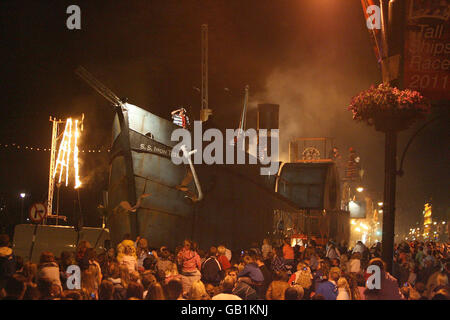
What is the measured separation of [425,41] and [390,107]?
Answer: 4.58 ft

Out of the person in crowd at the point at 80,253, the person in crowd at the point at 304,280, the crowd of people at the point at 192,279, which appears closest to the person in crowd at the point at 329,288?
the crowd of people at the point at 192,279

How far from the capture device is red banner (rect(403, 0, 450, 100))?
9.92m

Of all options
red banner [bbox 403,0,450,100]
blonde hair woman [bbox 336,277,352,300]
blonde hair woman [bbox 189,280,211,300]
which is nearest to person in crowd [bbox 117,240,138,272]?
blonde hair woman [bbox 189,280,211,300]

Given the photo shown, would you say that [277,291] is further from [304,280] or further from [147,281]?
[304,280]

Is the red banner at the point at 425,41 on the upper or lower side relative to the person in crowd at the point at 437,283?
upper

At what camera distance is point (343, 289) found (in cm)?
816

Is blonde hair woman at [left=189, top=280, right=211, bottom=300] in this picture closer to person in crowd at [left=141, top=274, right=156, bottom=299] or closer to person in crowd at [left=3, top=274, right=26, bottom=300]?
person in crowd at [left=141, top=274, right=156, bottom=299]

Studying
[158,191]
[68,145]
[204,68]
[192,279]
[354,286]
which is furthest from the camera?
[204,68]

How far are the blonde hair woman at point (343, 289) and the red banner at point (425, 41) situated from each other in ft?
13.0

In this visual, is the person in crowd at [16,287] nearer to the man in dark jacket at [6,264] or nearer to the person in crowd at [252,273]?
the man in dark jacket at [6,264]

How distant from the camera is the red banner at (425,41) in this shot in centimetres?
992

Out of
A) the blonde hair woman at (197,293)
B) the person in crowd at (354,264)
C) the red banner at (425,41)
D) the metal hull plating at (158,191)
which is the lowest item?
the person in crowd at (354,264)

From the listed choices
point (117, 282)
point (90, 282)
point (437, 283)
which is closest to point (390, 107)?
point (437, 283)
